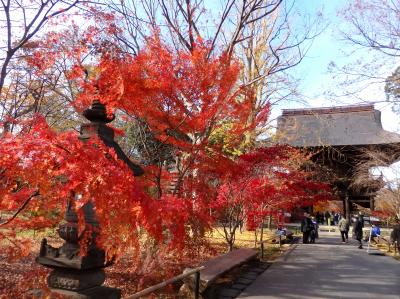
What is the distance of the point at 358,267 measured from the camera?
10.4 m

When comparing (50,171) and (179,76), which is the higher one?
(179,76)

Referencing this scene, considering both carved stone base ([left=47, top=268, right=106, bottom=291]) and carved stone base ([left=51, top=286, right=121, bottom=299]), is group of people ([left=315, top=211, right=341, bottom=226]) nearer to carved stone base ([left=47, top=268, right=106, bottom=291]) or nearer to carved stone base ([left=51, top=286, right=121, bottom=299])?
carved stone base ([left=51, top=286, right=121, bottom=299])

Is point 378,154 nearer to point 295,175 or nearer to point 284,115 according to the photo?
point 295,175

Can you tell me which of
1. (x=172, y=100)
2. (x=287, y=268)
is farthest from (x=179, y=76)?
(x=287, y=268)

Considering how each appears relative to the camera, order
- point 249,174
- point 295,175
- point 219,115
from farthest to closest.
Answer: point 295,175 → point 249,174 → point 219,115

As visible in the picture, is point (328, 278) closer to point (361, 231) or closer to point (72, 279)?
point (72, 279)

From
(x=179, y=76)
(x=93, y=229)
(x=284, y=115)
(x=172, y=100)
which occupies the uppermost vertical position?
(x=284, y=115)

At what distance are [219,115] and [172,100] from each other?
1.59 m

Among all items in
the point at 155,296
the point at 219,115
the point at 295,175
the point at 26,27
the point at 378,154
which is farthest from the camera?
the point at 378,154

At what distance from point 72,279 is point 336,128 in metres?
28.7

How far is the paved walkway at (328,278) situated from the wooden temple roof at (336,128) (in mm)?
13870

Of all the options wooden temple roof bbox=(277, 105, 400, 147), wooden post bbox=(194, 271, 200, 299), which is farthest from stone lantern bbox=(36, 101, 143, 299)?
wooden temple roof bbox=(277, 105, 400, 147)

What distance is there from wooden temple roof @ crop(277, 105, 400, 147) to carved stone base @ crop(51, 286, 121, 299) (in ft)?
68.5

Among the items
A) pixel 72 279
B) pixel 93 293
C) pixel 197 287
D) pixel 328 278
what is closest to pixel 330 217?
pixel 328 278
